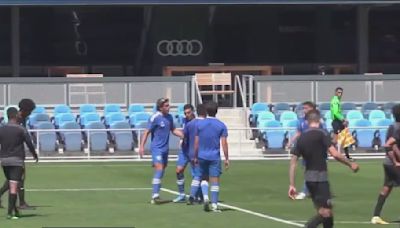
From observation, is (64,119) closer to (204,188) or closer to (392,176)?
(204,188)

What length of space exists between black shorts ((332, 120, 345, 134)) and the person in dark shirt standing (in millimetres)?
14279

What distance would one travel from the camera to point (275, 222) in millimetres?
15641

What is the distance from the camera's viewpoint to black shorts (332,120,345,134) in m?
28.8

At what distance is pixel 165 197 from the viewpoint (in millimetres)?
19891

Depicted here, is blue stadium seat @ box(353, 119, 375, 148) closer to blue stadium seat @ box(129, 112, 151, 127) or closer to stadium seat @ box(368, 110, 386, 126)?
stadium seat @ box(368, 110, 386, 126)

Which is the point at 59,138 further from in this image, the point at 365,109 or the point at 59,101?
the point at 365,109

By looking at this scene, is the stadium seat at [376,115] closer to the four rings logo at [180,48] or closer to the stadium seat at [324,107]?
the stadium seat at [324,107]

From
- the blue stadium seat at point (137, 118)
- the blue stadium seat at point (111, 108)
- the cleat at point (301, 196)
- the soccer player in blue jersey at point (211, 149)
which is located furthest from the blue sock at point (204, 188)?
the blue stadium seat at point (111, 108)

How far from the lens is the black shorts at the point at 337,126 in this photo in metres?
28.8

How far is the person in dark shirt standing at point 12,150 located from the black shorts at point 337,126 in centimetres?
1428

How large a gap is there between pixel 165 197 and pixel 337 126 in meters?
10.4

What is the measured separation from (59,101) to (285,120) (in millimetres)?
7927

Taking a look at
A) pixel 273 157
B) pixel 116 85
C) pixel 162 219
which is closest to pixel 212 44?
pixel 116 85

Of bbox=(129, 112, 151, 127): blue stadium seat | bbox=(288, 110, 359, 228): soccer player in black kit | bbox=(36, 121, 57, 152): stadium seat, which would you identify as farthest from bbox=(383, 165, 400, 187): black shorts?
bbox=(129, 112, 151, 127): blue stadium seat
